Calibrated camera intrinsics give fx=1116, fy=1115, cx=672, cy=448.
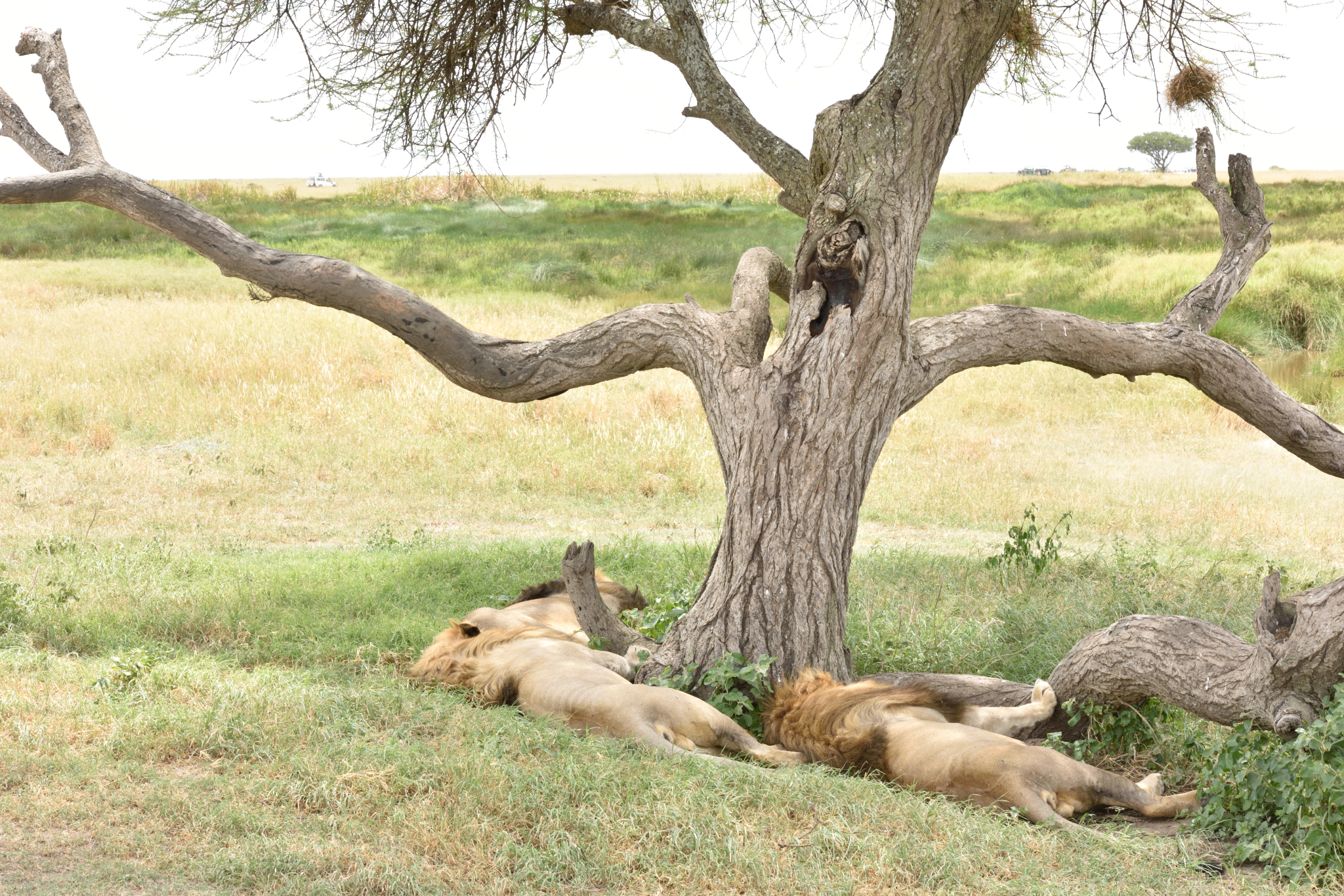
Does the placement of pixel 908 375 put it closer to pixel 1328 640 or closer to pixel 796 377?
pixel 796 377

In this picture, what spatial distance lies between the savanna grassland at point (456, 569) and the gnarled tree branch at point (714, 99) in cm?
296

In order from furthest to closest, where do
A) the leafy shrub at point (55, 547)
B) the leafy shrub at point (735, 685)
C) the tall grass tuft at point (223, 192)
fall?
1. the tall grass tuft at point (223, 192)
2. the leafy shrub at point (55, 547)
3. the leafy shrub at point (735, 685)

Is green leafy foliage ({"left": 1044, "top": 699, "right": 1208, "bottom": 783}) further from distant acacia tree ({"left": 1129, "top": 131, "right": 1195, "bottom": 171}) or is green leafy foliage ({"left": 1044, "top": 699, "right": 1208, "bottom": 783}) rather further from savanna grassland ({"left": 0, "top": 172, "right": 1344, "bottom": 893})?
distant acacia tree ({"left": 1129, "top": 131, "right": 1195, "bottom": 171})

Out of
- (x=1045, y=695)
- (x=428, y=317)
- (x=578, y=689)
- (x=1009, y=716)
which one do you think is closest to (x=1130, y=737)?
(x=1045, y=695)

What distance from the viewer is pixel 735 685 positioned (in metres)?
5.43

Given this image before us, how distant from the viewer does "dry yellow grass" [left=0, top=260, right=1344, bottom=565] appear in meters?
10.3

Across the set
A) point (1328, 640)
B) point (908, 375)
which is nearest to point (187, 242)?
point (908, 375)

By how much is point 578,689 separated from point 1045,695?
7.18ft

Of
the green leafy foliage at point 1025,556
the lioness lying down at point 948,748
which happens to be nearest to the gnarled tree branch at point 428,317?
the lioness lying down at point 948,748

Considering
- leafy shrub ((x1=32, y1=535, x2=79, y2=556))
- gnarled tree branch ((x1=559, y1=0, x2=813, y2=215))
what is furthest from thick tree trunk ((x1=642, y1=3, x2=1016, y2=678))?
leafy shrub ((x1=32, y1=535, x2=79, y2=556))

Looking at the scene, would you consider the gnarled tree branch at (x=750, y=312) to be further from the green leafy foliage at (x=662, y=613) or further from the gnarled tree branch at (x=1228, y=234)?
the gnarled tree branch at (x=1228, y=234)

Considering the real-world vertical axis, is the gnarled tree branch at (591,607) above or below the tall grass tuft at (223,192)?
below

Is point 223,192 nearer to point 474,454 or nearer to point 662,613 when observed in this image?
point 474,454

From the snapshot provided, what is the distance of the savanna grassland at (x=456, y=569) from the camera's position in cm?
379
